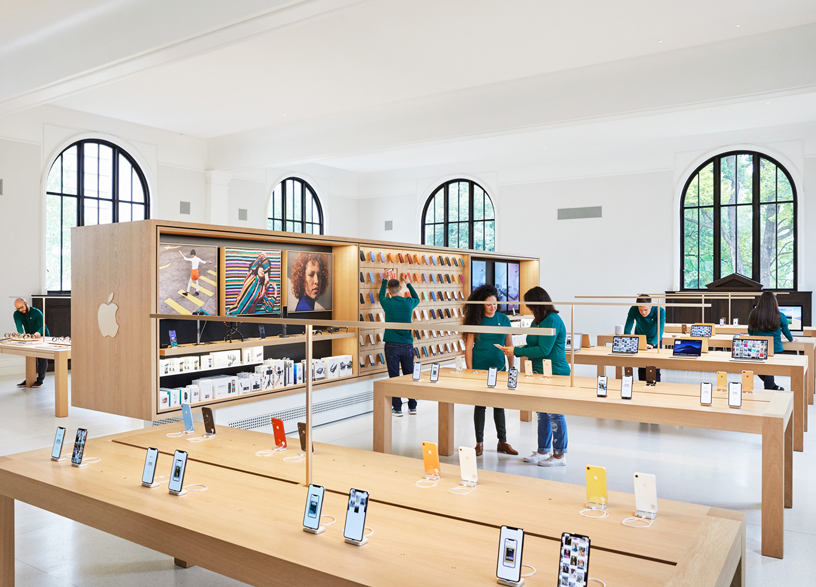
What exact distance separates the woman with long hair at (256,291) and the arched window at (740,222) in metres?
11.0

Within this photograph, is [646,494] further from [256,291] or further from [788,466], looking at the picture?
[256,291]

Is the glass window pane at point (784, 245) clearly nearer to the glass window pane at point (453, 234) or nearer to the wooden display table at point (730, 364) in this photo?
the glass window pane at point (453, 234)

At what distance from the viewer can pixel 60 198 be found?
11.7 m

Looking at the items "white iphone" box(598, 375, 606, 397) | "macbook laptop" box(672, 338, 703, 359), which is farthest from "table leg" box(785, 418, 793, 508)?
"macbook laptop" box(672, 338, 703, 359)

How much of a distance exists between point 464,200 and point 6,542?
15.2 metres

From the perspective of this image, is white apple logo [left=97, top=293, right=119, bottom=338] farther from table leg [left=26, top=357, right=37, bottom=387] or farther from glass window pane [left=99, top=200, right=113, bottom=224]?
glass window pane [left=99, top=200, right=113, bottom=224]

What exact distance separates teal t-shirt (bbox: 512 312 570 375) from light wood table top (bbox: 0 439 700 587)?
3.07 meters

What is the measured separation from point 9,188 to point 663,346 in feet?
35.2

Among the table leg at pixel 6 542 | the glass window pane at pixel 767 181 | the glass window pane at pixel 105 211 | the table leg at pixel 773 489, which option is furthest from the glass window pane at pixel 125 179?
the glass window pane at pixel 767 181

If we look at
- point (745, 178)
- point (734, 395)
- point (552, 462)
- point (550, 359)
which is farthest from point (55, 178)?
point (745, 178)

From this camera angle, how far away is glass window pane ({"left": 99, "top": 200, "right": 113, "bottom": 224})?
12.4 metres

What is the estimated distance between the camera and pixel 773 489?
11.8 feet

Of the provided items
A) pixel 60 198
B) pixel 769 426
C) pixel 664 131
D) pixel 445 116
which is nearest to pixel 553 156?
pixel 664 131

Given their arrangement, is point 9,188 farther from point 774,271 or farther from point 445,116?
point 774,271
